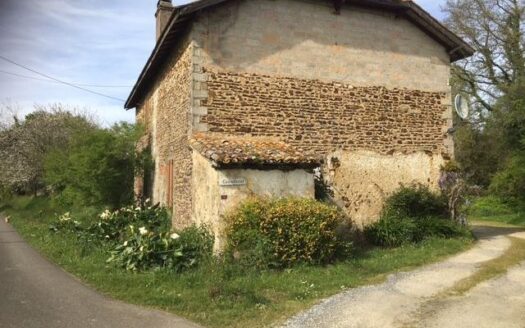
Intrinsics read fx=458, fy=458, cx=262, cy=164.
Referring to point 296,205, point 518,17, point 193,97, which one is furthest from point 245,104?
point 518,17

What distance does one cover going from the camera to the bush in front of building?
11.6m

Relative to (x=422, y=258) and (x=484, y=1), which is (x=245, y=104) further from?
(x=484, y=1)

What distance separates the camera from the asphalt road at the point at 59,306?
6039 mm

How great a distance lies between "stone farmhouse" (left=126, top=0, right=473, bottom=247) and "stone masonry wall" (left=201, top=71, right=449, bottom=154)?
0.09ft

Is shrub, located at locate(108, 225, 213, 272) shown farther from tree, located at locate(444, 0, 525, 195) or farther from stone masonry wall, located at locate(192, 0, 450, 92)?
tree, located at locate(444, 0, 525, 195)

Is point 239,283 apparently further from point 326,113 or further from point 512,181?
point 512,181

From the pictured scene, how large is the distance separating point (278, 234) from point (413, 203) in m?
4.94

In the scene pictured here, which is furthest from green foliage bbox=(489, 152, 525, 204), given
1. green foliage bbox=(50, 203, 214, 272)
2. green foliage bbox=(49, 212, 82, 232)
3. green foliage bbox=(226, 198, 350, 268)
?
green foliage bbox=(49, 212, 82, 232)

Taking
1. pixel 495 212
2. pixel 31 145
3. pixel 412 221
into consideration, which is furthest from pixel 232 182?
pixel 31 145

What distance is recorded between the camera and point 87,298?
723cm

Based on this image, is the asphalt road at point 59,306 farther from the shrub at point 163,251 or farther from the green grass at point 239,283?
the shrub at point 163,251

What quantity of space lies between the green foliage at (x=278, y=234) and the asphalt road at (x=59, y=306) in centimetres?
260

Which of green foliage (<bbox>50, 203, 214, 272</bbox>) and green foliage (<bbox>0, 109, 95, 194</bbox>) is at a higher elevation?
green foliage (<bbox>0, 109, 95, 194</bbox>)

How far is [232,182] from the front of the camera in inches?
367
